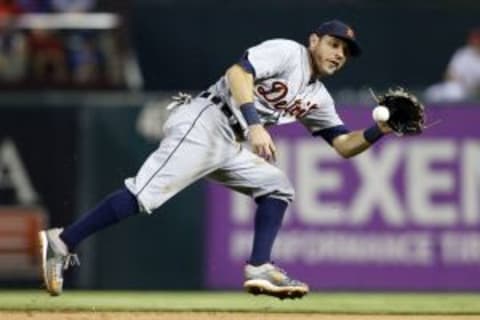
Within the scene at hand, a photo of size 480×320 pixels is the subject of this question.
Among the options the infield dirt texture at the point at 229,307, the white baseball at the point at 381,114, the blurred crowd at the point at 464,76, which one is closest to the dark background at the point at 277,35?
the blurred crowd at the point at 464,76

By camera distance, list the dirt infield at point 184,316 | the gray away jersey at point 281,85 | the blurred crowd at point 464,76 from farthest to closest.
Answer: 1. the blurred crowd at point 464,76
2. the dirt infield at point 184,316
3. the gray away jersey at point 281,85

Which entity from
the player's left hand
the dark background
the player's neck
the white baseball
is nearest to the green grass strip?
the player's left hand

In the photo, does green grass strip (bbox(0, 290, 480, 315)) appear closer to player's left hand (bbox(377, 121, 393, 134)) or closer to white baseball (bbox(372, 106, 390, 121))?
player's left hand (bbox(377, 121, 393, 134))

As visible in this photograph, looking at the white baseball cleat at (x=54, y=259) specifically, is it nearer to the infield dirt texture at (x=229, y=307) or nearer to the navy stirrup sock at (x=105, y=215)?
the navy stirrup sock at (x=105, y=215)

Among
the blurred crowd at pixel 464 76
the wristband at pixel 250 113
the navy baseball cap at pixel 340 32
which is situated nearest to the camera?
the wristband at pixel 250 113

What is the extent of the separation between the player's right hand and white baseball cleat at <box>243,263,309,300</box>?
2.34 feet

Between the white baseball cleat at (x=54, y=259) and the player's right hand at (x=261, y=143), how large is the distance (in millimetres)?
1216

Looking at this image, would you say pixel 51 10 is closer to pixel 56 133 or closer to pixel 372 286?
pixel 56 133

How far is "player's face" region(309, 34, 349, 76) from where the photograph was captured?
781 cm

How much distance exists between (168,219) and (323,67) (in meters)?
3.98

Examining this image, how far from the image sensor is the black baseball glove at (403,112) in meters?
8.05

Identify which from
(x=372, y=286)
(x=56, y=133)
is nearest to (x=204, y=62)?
(x=56, y=133)

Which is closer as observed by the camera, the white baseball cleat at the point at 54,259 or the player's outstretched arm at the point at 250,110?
the player's outstretched arm at the point at 250,110

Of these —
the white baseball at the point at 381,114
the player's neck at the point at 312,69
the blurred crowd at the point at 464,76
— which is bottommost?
the white baseball at the point at 381,114
